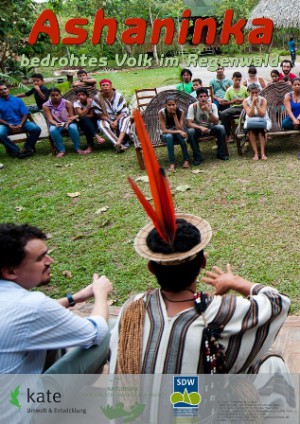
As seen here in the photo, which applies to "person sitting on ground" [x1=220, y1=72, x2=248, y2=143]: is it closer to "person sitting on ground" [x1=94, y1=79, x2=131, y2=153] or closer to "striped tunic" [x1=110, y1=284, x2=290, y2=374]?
"person sitting on ground" [x1=94, y1=79, x2=131, y2=153]

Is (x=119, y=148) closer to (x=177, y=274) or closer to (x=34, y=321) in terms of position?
(x=34, y=321)

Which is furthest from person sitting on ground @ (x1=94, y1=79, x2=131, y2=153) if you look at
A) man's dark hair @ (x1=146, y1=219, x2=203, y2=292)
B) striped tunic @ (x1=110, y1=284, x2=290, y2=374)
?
striped tunic @ (x1=110, y1=284, x2=290, y2=374)

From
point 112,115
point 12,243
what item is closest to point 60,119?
point 112,115

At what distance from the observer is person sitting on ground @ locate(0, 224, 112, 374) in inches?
69.6

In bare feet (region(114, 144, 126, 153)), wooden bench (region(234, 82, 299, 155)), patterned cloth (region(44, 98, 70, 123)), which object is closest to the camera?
wooden bench (region(234, 82, 299, 155))

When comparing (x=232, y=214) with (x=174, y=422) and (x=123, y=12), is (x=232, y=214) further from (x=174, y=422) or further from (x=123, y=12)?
(x=123, y=12)

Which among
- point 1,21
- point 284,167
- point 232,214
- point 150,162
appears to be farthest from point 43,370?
point 1,21

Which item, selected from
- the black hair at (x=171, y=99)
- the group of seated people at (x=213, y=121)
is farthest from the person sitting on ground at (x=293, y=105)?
the black hair at (x=171, y=99)

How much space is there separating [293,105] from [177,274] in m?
5.80

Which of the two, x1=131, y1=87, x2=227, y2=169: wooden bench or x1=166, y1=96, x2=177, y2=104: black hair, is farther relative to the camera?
x1=131, y1=87, x2=227, y2=169: wooden bench

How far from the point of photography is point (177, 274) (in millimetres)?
1600

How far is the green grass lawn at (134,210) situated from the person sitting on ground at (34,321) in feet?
4.52

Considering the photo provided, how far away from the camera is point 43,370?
6.77 ft

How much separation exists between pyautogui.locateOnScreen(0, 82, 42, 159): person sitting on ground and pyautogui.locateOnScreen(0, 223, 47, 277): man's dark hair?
6172 millimetres
